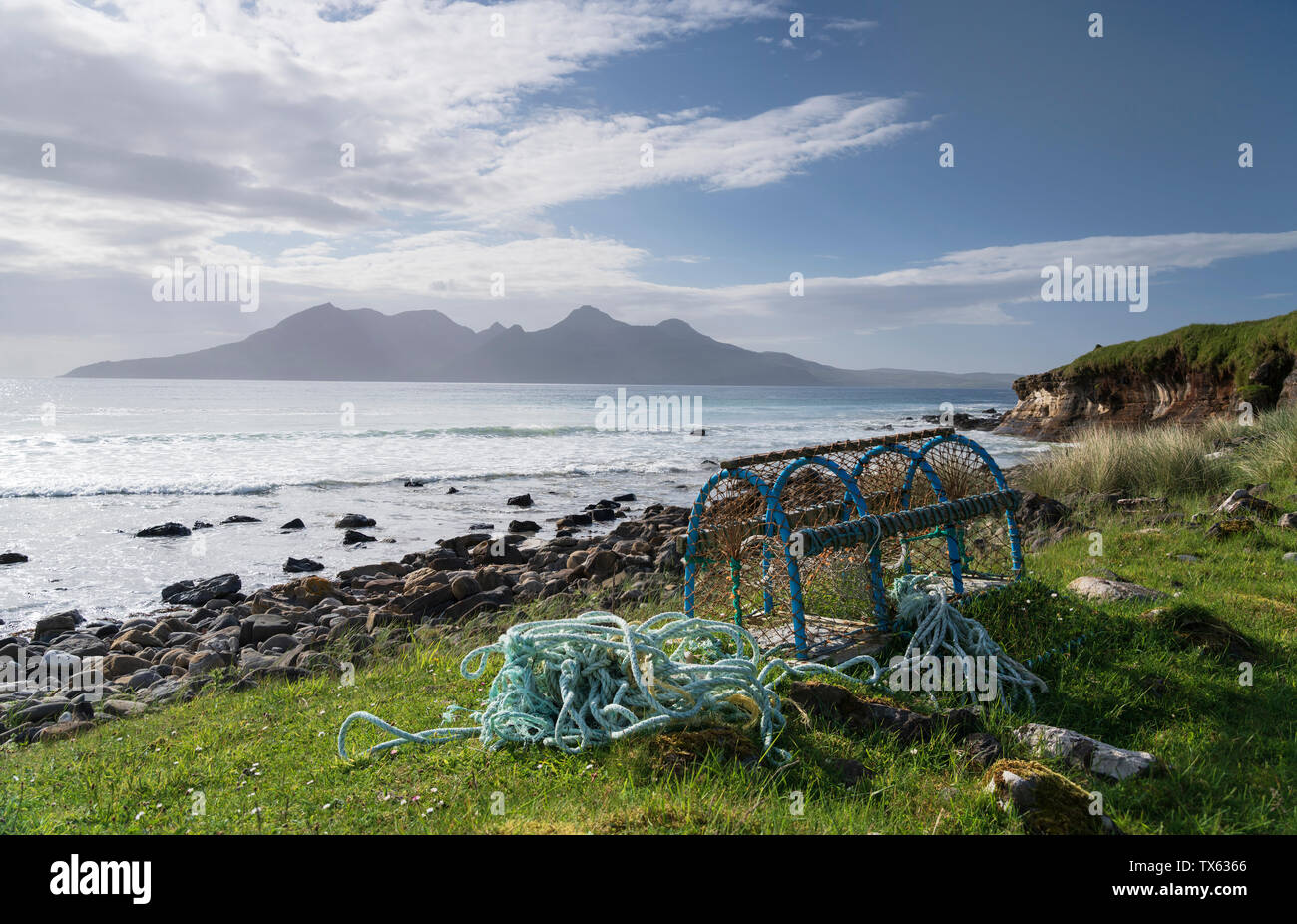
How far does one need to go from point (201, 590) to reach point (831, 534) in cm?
947

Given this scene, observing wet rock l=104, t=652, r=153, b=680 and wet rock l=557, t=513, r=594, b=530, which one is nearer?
wet rock l=104, t=652, r=153, b=680

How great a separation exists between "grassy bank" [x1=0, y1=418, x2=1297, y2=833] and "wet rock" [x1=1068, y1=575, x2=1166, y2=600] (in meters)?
0.30

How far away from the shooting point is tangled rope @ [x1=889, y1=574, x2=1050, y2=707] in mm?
4363

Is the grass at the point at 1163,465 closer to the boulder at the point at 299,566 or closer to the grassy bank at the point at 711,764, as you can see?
the grassy bank at the point at 711,764

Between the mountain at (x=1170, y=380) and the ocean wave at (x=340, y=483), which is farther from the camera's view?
A: the mountain at (x=1170, y=380)

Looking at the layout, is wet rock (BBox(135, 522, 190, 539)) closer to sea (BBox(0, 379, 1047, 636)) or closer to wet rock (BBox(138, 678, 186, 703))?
sea (BBox(0, 379, 1047, 636))

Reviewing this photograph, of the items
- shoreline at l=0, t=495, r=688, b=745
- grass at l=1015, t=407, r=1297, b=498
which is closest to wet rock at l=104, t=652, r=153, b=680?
shoreline at l=0, t=495, r=688, b=745

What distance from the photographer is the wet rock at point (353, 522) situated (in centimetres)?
1598

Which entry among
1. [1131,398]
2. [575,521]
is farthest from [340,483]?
[1131,398]

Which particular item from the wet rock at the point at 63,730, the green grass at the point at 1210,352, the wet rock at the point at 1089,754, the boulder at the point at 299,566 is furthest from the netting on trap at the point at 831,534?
the green grass at the point at 1210,352

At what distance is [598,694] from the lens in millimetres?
3598

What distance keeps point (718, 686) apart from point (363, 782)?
1.63m

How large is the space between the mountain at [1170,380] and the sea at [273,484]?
10.6 feet
